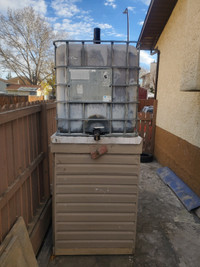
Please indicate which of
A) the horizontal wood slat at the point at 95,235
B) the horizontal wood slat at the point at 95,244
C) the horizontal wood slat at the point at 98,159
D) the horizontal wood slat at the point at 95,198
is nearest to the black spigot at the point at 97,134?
the horizontal wood slat at the point at 98,159

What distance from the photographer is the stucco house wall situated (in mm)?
3250

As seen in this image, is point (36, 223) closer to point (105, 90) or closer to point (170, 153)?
point (105, 90)

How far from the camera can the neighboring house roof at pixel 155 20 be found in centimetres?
551

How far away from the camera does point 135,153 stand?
89.7 inches

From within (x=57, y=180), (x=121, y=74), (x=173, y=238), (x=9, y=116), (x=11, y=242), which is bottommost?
(x=173, y=238)

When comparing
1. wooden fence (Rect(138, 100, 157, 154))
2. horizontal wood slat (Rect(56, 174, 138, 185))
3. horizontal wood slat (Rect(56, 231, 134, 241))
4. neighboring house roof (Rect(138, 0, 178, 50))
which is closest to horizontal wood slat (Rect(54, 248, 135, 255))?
horizontal wood slat (Rect(56, 231, 134, 241))

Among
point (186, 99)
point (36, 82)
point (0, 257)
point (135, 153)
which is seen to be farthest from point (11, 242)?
point (36, 82)

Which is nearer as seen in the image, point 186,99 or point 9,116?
point 9,116

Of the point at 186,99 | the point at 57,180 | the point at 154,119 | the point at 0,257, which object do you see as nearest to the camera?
the point at 0,257

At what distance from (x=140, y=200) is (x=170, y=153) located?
196 cm

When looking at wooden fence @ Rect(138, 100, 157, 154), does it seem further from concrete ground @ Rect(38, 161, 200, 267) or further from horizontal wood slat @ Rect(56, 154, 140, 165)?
horizontal wood slat @ Rect(56, 154, 140, 165)

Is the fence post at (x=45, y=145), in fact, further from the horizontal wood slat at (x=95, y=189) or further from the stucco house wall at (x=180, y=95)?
the stucco house wall at (x=180, y=95)

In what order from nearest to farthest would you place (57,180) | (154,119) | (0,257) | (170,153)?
Answer: (0,257)
(57,180)
(170,153)
(154,119)

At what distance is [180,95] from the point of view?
192 inches
